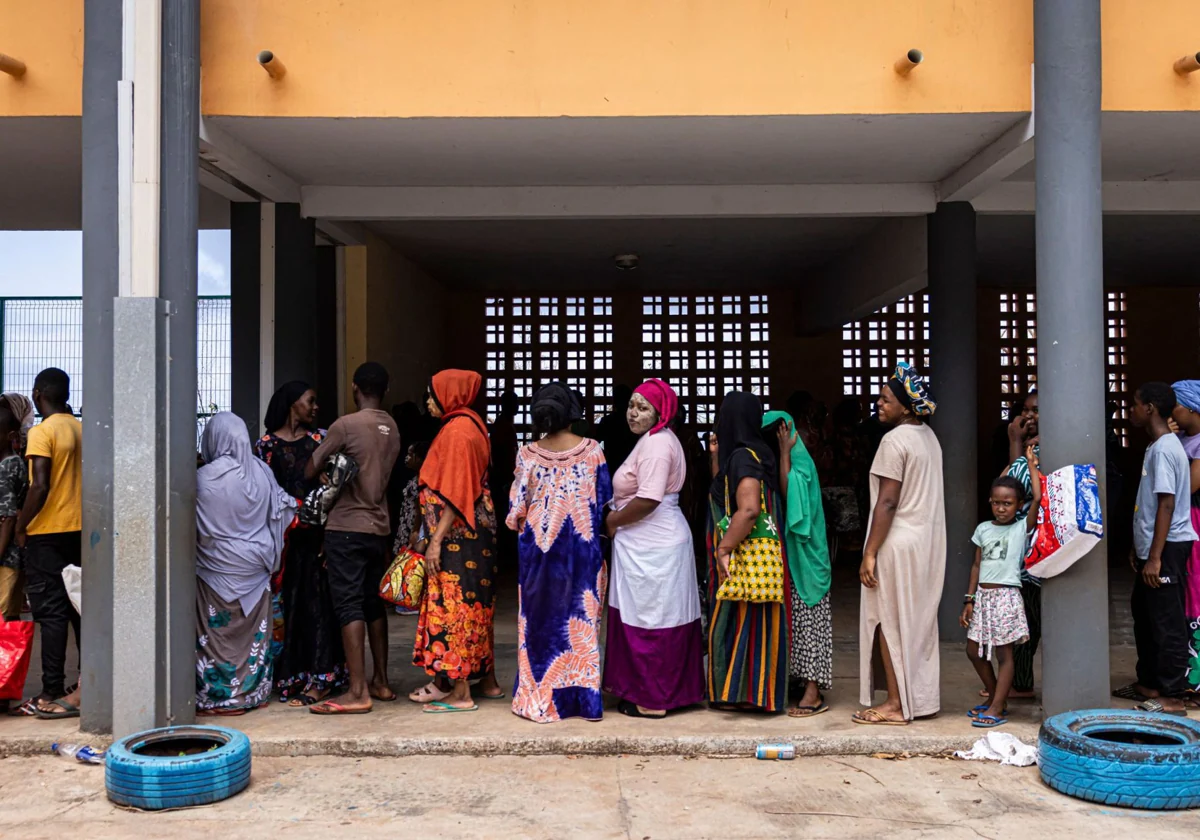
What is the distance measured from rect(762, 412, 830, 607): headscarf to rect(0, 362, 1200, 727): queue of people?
11 mm

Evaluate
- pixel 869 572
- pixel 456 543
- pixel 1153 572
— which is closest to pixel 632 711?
pixel 456 543

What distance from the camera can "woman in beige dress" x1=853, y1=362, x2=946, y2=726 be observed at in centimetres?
497

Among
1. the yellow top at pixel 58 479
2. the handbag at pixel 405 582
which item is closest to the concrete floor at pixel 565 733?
the handbag at pixel 405 582

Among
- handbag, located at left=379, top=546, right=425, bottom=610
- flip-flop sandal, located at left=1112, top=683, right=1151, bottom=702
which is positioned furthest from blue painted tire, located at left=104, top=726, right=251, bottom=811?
flip-flop sandal, located at left=1112, top=683, right=1151, bottom=702

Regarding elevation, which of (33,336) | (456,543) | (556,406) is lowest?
(456,543)

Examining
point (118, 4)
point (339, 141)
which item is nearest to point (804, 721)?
point (339, 141)

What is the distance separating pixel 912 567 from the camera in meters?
4.98

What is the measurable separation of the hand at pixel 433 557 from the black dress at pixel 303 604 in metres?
0.59

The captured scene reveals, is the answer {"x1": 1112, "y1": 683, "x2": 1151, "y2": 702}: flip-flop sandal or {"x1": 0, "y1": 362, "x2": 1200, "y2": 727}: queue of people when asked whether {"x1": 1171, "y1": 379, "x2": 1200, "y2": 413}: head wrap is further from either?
{"x1": 1112, "y1": 683, "x2": 1151, "y2": 702}: flip-flop sandal

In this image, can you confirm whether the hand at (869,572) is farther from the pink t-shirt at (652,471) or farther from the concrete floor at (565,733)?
the pink t-shirt at (652,471)

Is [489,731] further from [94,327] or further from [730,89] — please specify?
[730,89]

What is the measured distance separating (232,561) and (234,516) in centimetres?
22

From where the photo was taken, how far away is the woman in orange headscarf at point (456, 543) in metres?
5.18

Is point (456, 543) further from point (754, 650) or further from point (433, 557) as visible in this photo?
point (754, 650)
